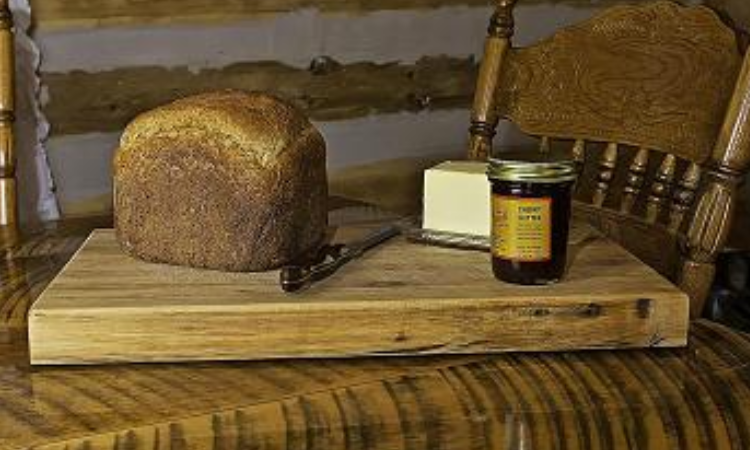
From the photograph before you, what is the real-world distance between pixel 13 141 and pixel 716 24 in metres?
1.01

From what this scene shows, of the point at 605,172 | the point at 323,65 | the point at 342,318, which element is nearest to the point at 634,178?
the point at 605,172

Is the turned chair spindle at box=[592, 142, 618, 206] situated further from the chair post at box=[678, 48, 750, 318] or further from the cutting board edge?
the cutting board edge

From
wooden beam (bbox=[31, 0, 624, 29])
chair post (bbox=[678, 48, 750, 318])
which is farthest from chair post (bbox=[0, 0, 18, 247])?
chair post (bbox=[678, 48, 750, 318])

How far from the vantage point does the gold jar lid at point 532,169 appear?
3.19ft

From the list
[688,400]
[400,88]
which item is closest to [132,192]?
[688,400]

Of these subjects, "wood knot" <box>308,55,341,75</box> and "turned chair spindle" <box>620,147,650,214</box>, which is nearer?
"turned chair spindle" <box>620,147,650,214</box>

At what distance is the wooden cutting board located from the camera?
3.07ft

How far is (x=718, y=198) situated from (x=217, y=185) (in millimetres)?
561

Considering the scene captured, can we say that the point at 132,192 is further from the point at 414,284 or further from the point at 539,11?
the point at 539,11

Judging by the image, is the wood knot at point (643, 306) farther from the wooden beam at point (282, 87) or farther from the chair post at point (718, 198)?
the wooden beam at point (282, 87)

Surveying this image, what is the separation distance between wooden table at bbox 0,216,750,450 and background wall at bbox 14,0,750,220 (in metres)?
1.08

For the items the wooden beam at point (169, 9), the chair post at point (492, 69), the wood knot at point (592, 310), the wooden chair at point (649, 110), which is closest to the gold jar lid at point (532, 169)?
the wood knot at point (592, 310)

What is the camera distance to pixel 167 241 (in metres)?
1.09

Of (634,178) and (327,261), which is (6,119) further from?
(634,178)
